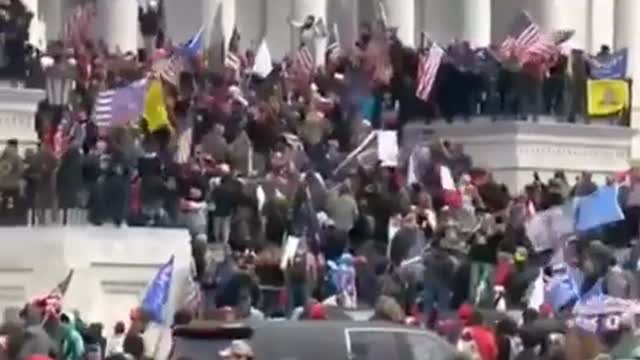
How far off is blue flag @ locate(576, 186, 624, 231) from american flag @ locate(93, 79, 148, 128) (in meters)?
6.44

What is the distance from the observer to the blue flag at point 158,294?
27.7 metres

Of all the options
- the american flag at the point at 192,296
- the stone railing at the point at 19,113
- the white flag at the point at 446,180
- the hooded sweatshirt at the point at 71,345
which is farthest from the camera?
the white flag at the point at 446,180

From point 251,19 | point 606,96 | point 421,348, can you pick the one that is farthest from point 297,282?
point 251,19

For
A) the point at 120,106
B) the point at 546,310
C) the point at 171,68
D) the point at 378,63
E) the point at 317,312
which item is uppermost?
the point at 171,68

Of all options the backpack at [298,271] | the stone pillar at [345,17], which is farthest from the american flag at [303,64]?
the stone pillar at [345,17]

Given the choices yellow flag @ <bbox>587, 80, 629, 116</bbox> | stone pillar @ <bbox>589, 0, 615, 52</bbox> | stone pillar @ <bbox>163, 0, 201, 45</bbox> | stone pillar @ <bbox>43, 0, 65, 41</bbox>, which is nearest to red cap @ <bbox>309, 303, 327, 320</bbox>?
yellow flag @ <bbox>587, 80, 629, 116</bbox>

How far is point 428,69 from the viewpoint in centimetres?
4109

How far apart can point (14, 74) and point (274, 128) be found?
4.73 m

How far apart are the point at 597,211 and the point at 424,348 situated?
1192 centimetres

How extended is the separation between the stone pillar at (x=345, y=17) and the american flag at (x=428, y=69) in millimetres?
15597

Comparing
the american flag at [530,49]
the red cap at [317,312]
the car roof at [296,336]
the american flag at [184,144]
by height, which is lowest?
the red cap at [317,312]

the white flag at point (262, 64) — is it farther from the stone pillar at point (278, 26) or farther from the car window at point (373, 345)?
the car window at point (373, 345)

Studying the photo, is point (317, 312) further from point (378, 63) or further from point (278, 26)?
point (278, 26)

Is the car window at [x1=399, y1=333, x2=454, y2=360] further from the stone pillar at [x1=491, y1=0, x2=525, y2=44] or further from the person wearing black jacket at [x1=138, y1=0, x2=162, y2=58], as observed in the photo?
the stone pillar at [x1=491, y1=0, x2=525, y2=44]
